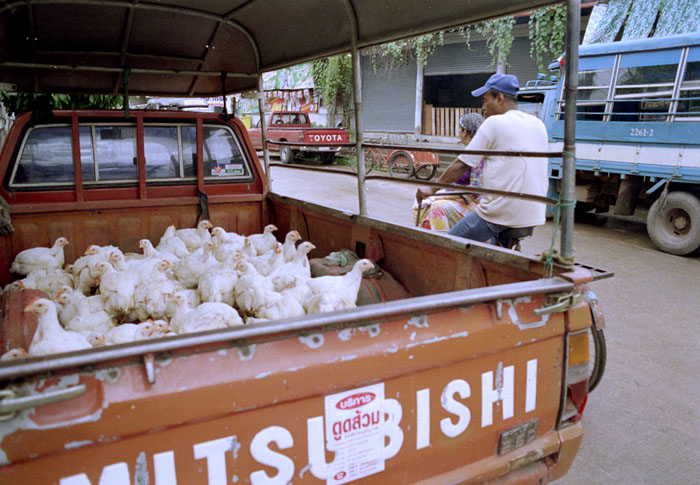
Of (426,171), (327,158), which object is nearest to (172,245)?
(426,171)

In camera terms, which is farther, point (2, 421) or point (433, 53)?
point (433, 53)

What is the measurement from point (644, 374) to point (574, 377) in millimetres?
2956

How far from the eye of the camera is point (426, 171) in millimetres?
15797

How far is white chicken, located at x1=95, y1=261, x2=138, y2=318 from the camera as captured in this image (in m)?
3.10

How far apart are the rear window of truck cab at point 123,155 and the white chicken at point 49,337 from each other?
1925 millimetres

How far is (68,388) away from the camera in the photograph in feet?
4.37

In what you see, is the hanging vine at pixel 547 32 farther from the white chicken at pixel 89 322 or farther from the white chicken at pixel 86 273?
the white chicken at pixel 89 322

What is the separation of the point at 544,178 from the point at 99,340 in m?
3.27

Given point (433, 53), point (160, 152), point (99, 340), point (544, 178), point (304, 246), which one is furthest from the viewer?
point (433, 53)

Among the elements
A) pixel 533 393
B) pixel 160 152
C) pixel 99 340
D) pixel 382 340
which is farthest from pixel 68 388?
pixel 160 152

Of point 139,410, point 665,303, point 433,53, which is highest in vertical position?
point 433,53

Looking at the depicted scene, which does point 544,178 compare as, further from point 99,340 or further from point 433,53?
point 433,53

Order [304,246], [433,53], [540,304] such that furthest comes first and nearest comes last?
[433,53] → [304,246] → [540,304]

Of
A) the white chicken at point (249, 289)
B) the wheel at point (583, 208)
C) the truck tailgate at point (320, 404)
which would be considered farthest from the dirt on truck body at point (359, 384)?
the wheel at point (583, 208)
